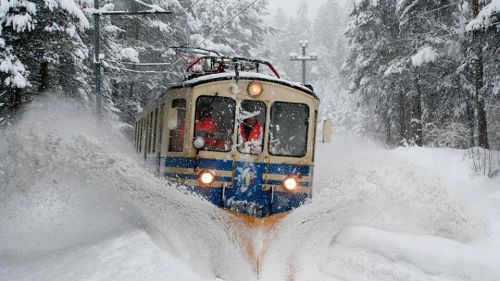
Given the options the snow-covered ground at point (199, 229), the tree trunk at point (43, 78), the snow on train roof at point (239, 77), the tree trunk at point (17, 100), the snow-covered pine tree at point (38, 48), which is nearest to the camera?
the snow-covered ground at point (199, 229)

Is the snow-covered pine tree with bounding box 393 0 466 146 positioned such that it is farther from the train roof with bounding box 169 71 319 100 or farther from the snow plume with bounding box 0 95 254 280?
the snow plume with bounding box 0 95 254 280

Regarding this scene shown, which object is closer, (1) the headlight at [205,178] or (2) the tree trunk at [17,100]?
(1) the headlight at [205,178]

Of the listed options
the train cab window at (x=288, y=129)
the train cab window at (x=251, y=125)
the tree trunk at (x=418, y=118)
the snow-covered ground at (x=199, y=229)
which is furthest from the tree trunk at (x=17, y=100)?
the tree trunk at (x=418, y=118)

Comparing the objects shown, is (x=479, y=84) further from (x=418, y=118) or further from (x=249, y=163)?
(x=249, y=163)

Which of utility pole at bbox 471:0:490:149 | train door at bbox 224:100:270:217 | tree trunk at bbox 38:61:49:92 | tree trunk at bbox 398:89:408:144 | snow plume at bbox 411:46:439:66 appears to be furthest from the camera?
tree trunk at bbox 398:89:408:144

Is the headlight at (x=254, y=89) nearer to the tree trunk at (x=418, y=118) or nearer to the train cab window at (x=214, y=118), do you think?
the train cab window at (x=214, y=118)

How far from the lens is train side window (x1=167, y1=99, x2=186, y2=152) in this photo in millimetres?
8180

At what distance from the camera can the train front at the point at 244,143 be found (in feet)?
25.8

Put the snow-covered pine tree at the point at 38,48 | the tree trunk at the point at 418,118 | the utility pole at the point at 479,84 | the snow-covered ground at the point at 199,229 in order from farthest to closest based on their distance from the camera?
the tree trunk at the point at 418,118 < the utility pole at the point at 479,84 < the snow-covered pine tree at the point at 38,48 < the snow-covered ground at the point at 199,229

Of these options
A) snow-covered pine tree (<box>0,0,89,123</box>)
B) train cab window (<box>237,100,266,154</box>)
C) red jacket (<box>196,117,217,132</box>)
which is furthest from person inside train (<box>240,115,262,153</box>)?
snow-covered pine tree (<box>0,0,89,123</box>)

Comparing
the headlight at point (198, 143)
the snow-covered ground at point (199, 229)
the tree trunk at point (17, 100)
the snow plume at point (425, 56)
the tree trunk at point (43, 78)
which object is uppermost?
the snow plume at point (425, 56)

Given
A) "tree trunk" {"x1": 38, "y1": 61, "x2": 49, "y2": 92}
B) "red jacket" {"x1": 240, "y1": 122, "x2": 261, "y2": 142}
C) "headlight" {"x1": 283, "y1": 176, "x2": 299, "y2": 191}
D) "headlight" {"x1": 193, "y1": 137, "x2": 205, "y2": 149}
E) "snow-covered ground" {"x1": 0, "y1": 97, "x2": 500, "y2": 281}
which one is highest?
"tree trunk" {"x1": 38, "y1": 61, "x2": 49, "y2": 92}

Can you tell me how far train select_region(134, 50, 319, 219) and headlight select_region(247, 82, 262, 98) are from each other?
2 centimetres

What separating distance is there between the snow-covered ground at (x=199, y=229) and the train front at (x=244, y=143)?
407 millimetres
